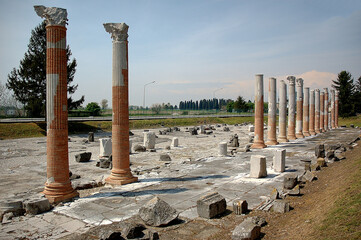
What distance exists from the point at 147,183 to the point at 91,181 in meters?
2.36

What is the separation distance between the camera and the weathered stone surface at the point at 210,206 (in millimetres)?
7539

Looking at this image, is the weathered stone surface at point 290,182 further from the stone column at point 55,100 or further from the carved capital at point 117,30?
the carved capital at point 117,30

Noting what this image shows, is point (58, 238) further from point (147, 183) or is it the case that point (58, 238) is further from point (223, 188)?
point (223, 188)

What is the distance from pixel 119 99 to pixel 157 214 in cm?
576

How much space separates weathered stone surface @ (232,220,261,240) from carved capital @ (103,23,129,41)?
8.72 meters

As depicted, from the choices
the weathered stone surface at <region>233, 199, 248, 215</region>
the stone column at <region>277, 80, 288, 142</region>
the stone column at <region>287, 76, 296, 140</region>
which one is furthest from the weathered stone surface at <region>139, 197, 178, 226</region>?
the stone column at <region>287, 76, 296, 140</region>

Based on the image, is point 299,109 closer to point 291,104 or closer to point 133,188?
point 291,104

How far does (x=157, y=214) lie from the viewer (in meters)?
7.24

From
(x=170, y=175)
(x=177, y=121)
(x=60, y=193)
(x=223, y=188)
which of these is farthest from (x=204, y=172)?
(x=177, y=121)

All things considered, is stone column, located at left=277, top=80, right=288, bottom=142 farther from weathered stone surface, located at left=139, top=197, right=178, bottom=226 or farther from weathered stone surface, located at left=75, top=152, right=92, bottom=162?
weathered stone surface, located at left=139, top=197, right=178, bottom=226

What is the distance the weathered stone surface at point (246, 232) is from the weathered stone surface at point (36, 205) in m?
5.70

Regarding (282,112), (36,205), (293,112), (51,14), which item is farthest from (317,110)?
(36,205)

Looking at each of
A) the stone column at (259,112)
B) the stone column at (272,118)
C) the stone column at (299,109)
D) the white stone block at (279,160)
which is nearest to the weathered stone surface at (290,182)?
the white stone block at (279,160)

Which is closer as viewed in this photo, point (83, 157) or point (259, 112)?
point (83, 157)
